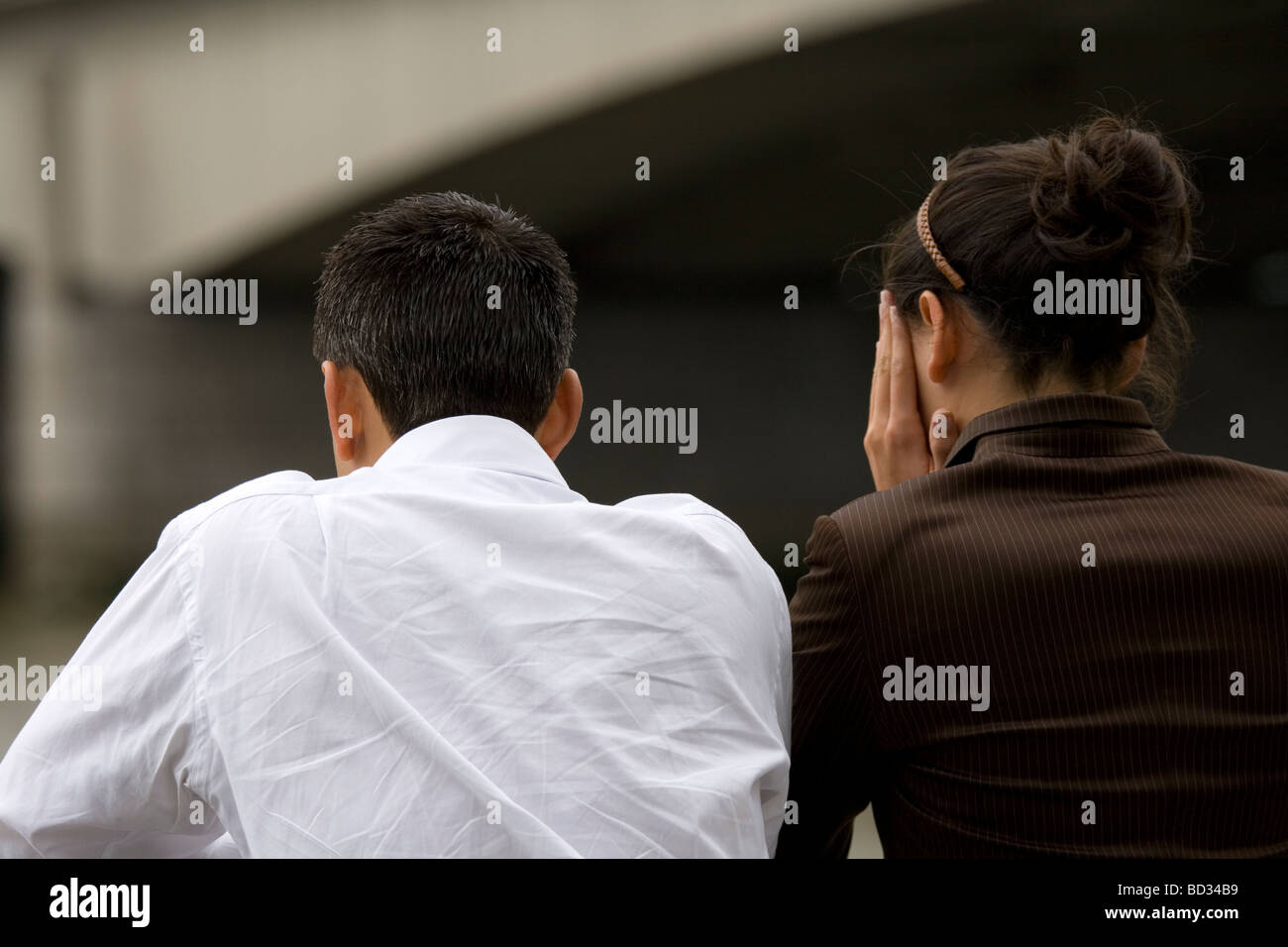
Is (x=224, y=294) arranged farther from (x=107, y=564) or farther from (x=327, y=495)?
(x=327, y=495)

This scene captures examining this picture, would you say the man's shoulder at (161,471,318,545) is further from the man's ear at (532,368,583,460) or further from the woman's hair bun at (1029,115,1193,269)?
the woman's hair bun at (1029,115,1193,269)

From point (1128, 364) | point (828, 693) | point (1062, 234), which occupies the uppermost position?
point (1062, 234)

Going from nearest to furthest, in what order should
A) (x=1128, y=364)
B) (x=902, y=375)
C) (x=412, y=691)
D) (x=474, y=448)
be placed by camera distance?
(x=412, y=691), (x=474, y=448), (x=1128, y=364), (x=902, y=375)

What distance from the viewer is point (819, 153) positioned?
179 inches

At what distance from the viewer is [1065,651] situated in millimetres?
866

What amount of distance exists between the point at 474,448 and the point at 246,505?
6.6 inches

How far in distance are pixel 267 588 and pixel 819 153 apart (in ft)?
13.4

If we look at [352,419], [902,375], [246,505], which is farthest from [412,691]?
[902,375]

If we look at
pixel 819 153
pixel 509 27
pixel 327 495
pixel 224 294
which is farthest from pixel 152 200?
pixel 327 495

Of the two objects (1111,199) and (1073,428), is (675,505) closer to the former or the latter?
(1073,428)

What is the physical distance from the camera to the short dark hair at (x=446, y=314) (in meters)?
0.94

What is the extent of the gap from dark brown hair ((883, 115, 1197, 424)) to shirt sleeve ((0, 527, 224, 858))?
0.66 metres

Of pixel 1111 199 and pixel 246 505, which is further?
pixel 1111 199

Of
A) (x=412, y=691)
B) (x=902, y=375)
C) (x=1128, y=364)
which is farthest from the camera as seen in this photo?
(x=902, y=375)
